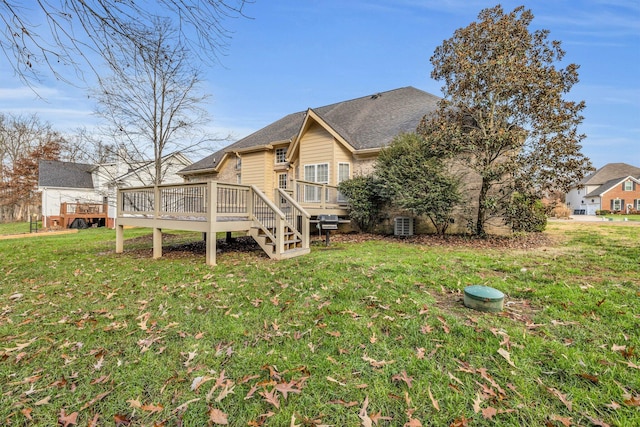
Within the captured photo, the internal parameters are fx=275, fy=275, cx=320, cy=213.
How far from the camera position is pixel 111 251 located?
937 cm

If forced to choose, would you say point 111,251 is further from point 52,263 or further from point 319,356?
point 319,356

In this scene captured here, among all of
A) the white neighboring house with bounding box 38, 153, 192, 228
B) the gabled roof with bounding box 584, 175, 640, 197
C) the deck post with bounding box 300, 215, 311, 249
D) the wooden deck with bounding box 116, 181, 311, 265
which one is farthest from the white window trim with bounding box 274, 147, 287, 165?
the gabled roof with bounding box 584, 175, 640, 197

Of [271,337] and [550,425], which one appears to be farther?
[271,337]

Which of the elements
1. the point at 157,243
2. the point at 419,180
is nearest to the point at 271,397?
the point at 157,243

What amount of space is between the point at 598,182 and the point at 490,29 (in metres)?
51.9

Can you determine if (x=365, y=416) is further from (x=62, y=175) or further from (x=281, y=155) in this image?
(x=62, y=175)

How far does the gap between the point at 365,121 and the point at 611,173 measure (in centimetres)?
5401

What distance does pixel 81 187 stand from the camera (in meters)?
27.8

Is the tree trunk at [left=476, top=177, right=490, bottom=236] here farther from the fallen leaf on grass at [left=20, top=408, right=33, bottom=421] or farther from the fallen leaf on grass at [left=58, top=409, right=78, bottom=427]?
the fallen leaf on grass at [left=20, top=408, right=33, bottom=421]

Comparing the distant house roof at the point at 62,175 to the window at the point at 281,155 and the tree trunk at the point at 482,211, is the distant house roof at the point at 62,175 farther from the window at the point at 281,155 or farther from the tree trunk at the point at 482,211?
the tree trunk at the point at 482,211

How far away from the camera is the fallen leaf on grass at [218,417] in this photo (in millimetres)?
2152

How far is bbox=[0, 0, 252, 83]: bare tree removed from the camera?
2.81 meters

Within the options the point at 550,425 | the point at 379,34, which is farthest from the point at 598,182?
the point at 550,425

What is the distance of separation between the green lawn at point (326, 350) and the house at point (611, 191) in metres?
47.2
